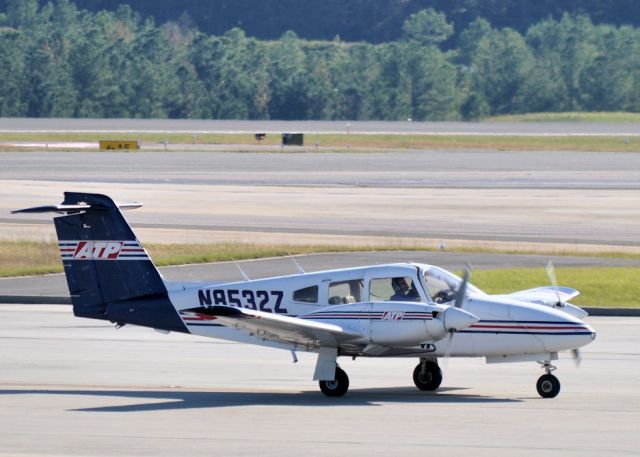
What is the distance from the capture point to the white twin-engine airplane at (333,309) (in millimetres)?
17125

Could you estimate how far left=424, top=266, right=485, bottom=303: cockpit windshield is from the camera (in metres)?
17.5

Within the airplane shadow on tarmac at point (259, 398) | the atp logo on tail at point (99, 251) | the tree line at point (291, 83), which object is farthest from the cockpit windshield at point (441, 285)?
the tree line at point (291, 83)

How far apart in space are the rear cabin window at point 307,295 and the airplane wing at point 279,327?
63 centimetres

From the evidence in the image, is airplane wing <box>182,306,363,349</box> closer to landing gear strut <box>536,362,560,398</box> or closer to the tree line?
landing gear strut <box>536,362,560,398</box>

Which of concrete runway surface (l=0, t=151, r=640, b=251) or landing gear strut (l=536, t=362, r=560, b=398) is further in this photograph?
concrete runway surface (l=0, t=151, r=640, b=251)

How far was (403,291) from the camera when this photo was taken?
17594mm

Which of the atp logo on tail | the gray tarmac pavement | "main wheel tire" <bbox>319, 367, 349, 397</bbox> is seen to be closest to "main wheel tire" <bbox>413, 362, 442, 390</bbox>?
"main wheel tire" <bbox>319, 367, 349, 397</bbox>

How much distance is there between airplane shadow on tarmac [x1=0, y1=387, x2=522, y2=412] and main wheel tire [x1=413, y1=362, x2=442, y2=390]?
0.39 ft

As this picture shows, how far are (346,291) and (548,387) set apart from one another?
3.02 metres

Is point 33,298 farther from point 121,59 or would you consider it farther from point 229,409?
point 121,59

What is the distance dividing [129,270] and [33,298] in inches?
425

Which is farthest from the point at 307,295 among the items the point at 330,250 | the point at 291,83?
the point at 291,83

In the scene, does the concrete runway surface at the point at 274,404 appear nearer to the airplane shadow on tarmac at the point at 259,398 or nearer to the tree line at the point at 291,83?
the airplane shadow on tarmac at the point at 259,398

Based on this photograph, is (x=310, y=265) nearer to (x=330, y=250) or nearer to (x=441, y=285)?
(x=330, y=250)
